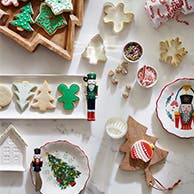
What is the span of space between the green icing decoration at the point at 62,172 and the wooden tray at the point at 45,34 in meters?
0.40

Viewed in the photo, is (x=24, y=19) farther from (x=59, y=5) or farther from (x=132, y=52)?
(x=132, y=52)

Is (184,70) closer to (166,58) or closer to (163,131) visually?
(166,58)

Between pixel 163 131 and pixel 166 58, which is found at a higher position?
pixel 166 58

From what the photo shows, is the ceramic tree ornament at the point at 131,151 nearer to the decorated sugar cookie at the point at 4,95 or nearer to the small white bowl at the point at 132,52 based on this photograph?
the small white bowl at the point at 132,52

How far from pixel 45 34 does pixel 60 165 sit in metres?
0.50

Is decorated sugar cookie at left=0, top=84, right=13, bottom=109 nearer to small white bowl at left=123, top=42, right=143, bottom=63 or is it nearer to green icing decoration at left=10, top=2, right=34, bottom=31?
green icing decoration at left=10, top=2, right=34, bottom=31

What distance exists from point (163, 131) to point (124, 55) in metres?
0.33

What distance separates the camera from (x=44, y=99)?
1858 millimetres

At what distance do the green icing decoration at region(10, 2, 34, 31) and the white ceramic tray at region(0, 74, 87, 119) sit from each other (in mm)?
185

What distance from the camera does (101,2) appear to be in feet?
6.15

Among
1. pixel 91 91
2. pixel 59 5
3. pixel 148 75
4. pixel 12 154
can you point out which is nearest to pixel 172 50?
pixel 148 75

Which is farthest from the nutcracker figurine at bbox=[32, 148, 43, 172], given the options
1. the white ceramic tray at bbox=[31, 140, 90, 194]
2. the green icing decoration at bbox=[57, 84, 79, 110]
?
the green icing decoration at bbox=[57, 84, 79, 110]

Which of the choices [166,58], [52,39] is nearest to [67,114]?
[52,39]

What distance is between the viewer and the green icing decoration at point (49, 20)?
1814 mm
